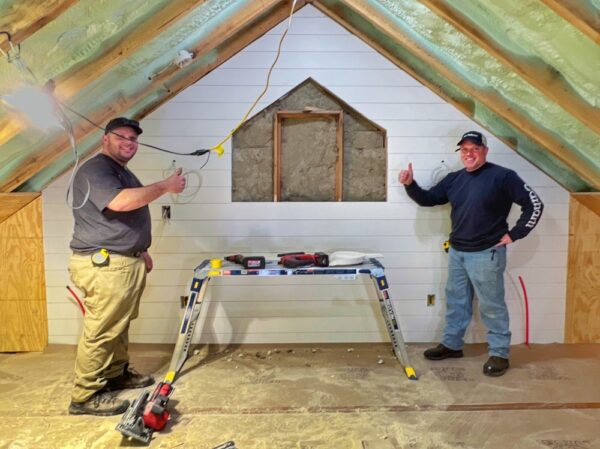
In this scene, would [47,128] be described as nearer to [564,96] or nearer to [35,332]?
[35,332]

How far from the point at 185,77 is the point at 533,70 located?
209cm

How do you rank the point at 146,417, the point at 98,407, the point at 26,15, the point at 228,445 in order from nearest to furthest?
the point at 26,15 < the point at 228,445 < the point at 146,417 < the point at 98,407

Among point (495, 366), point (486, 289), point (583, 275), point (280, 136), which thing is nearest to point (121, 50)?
point (280, 136)

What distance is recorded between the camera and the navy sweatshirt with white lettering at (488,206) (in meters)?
2.77

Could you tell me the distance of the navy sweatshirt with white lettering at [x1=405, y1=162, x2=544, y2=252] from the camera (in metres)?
2.77

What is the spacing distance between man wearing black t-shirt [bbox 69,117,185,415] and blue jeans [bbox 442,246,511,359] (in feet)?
6.09

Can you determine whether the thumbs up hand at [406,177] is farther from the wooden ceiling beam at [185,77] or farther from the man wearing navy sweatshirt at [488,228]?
the wooden ceiling beam at [185,77]

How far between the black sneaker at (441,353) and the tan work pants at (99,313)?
193 centimetres

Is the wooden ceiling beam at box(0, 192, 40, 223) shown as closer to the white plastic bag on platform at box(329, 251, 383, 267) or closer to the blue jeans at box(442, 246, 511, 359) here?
the white plastic bag on platform at box(329, 251, 383, 267)

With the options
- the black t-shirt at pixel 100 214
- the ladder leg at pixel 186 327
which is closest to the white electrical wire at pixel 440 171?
Answer: the ladder leg at pixel 186 327

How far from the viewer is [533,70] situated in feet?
7.48

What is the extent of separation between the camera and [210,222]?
3.25 metres

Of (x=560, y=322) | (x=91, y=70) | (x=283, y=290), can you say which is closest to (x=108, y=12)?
(x=91, y=70)

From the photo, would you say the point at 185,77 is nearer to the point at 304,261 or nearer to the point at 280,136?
the point at 280,136
